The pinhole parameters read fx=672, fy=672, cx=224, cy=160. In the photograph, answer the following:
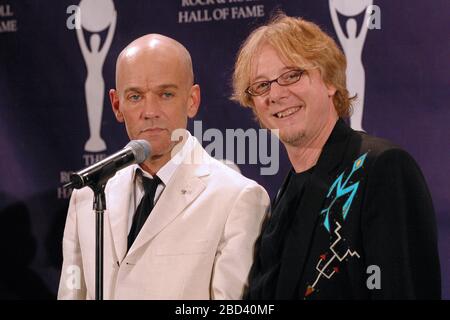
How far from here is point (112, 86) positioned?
109 inches

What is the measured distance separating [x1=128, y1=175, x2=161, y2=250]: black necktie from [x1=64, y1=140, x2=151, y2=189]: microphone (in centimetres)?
37

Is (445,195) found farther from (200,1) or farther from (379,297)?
(200,1)

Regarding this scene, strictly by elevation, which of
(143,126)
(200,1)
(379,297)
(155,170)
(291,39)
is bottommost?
(379,297)

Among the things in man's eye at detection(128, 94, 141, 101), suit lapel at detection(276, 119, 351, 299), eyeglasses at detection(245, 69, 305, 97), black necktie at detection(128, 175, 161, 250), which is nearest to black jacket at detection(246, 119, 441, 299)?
suit lapel at detection(276, 119, 351, 299)

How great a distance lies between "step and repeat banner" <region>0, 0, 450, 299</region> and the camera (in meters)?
2.36

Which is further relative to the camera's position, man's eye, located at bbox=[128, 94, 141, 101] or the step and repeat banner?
the step and repeat banner

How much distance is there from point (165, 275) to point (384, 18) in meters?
1.18

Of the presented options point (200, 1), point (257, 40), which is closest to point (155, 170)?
point (257, 40)

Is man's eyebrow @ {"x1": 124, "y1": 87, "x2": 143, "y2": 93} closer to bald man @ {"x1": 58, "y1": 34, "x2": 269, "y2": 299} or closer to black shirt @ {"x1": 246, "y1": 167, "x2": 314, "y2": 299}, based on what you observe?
bald man @ {"x1": 58, "y1": 34, "x2": 269, "y2": 299}

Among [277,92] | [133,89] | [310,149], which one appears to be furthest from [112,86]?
[310,149]

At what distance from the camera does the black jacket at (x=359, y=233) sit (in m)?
1.85

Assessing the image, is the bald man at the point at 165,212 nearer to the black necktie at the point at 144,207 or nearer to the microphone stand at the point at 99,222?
the black necktie at the point at 144,207

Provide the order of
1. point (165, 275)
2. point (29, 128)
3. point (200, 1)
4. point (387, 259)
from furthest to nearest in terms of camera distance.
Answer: point (29, 128) < point (200, 1) < point (165, 275) < point (387, 259)

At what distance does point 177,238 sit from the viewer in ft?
6.97
